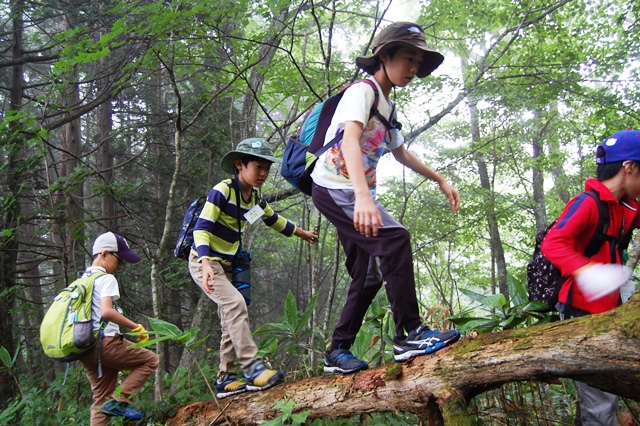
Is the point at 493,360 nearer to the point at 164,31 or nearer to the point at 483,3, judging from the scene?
the point at 164,31

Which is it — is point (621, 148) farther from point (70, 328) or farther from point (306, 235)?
point (70, 328)

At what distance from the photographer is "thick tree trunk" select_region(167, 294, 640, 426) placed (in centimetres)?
192

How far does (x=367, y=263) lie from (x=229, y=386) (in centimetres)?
160

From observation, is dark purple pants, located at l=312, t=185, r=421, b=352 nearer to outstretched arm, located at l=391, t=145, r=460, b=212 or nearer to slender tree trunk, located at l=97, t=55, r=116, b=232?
outstretched arm, located at l=391, t=145, r=460, b=212

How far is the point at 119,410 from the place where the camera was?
3.86 metres

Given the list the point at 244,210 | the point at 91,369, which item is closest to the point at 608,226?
the point at 244,210

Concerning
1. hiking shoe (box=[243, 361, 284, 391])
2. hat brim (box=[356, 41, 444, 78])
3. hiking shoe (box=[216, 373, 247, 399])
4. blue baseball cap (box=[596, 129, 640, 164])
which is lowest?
hiking shoe (box=[216, 373, 247, 399])

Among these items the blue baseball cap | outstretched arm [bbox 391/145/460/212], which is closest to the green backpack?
outstretched arm [bbox 391/145/460/212]

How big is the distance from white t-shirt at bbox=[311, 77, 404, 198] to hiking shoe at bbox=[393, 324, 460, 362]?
979 millimetres

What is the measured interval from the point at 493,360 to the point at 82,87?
1552cm

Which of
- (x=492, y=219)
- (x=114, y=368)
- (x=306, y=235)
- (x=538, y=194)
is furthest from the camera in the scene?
(x=538, y=194)

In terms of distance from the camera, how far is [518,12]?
6.62 metres

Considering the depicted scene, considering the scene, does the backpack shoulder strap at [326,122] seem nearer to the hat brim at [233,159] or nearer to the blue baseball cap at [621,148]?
the hat brim at [233,159]

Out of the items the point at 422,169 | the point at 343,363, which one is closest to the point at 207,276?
the point at 343,363
